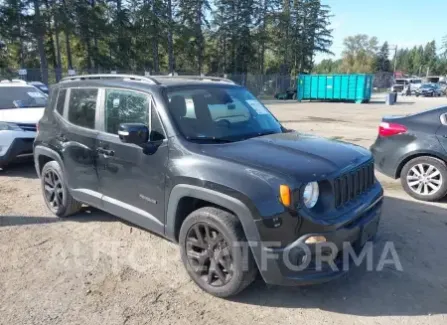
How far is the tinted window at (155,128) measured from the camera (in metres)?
3.64

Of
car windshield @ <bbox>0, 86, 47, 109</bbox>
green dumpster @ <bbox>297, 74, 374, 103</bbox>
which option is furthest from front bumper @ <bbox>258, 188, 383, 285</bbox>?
green dumpster @ <bbox>297, 74, 374, 103</bbox>

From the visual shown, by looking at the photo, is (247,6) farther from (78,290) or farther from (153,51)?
(78,290)

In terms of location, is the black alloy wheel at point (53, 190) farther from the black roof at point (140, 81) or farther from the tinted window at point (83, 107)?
the black roof at point (140, 81)

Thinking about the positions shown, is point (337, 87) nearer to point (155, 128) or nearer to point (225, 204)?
point (155, 128)

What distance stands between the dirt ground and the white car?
2740 millimetres

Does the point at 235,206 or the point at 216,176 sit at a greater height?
the point at 216,176

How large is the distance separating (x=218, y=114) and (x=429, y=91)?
5034 centimetres

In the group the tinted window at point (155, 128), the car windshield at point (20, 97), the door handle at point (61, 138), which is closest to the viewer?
the tinted window at point (155, 128)

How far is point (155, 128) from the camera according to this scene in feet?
12.1

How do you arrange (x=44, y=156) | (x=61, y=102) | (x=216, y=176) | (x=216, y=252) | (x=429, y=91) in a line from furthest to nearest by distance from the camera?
(x=429, y=91)
(x=44, y=156)
(x=61, y=102)
(x=216, y=252)
(x=216, y=176)

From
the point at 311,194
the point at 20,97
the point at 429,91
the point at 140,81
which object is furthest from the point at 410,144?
the point at 429,91

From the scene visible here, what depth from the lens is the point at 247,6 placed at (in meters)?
52.9

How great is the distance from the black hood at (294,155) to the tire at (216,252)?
1.64 ft

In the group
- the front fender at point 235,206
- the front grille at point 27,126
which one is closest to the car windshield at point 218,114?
the front fender at point 235,206
